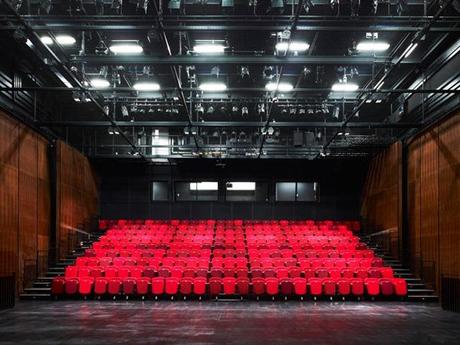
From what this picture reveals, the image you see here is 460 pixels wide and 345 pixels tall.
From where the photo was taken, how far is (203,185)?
27.2 metres

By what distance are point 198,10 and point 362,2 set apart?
354 centimetres

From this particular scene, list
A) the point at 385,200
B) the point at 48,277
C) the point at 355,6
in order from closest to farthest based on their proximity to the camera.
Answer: the point at 355,6, the point at 48,277, the point at 385,200

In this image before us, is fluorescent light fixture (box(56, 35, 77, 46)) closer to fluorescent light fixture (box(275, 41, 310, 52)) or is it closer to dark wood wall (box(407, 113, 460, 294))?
fluorescent light fixture (box(275, 41, 310, 52))

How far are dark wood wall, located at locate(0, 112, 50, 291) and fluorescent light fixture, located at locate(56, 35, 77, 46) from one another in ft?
9.98

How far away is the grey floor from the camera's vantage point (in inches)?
387

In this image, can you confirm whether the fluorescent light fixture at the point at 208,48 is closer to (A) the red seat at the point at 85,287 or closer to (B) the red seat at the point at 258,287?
(B) the red seat at the point at 258,287

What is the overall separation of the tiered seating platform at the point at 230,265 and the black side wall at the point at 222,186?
1.98 m

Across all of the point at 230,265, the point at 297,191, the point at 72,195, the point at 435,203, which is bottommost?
the point at 230,265

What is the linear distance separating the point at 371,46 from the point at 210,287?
7.73 metres

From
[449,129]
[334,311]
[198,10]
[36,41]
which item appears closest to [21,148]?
[36,41]

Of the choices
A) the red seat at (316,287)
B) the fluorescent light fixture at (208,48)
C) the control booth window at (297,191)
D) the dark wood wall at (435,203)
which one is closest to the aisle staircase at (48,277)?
the red seat at (316,287)

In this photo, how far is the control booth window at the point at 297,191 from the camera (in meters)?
27.1

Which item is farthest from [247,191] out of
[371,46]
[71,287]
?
[371,46]

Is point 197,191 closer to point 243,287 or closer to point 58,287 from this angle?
point 243,287
